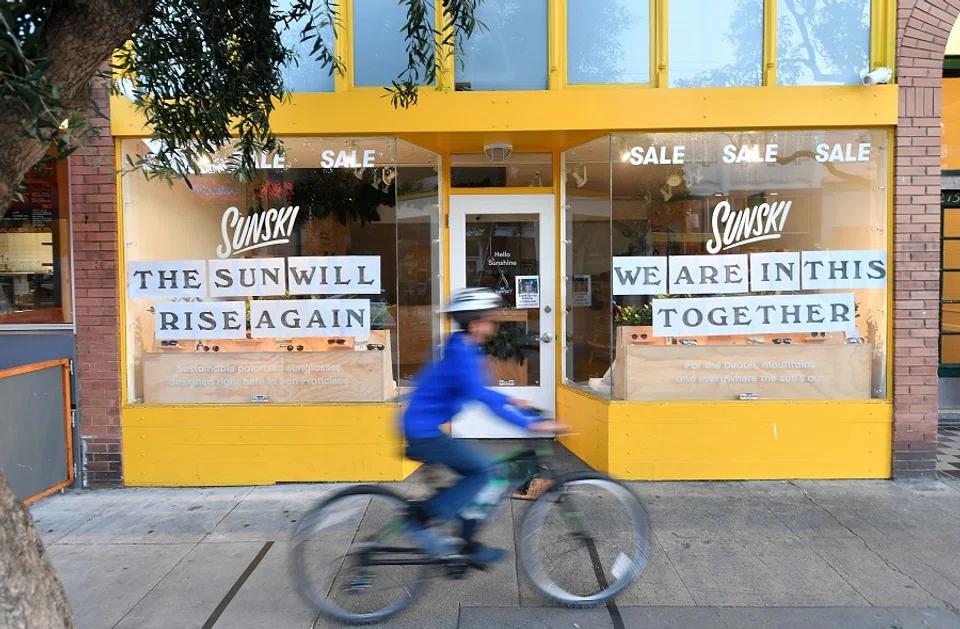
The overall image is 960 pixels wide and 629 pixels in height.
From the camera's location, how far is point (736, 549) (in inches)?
173

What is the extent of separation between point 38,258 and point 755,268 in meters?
6.31

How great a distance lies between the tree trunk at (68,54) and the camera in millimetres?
2742

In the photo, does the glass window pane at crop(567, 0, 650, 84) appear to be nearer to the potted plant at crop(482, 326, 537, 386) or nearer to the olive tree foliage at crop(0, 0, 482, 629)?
A: the olive tree foliage at crop(0, 0, 482, 629)

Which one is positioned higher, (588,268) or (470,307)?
(588,268)

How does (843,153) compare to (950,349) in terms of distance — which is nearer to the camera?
(843,153)

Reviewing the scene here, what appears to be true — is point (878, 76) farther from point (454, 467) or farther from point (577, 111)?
point (454, 467)

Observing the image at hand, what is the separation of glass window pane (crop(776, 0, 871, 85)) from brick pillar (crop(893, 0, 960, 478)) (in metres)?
0.30

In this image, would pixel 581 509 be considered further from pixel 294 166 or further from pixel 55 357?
pixel 55 357

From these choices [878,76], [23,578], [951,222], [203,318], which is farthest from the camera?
[951,222]

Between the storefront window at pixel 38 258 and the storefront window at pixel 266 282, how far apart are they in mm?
635

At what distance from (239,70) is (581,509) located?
3.38 metres

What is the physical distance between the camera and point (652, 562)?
13.9 ft

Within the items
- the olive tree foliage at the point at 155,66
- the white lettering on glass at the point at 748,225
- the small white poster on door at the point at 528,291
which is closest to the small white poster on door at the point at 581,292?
the small white poster on door at the point at 528,291

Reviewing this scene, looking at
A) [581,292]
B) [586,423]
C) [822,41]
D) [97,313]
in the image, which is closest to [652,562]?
[586,423]
